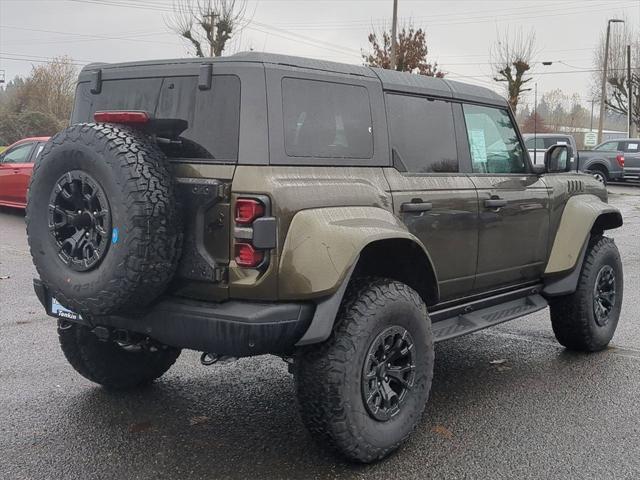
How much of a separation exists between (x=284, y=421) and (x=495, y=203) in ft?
6.18

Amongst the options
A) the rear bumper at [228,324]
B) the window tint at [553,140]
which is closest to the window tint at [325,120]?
the rear bumper at [228,324]

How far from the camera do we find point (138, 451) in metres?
3.56

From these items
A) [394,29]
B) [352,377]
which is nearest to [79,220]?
[352,377]

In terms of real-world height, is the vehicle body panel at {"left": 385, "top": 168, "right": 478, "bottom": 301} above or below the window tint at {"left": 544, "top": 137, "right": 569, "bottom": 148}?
below

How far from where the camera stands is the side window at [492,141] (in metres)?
4.62

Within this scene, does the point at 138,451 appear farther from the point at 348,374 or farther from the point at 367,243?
the point at 367,243

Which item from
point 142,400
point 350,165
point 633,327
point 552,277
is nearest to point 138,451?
point 142,400

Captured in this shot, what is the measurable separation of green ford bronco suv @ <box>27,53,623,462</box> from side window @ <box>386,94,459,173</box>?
0.05 ft

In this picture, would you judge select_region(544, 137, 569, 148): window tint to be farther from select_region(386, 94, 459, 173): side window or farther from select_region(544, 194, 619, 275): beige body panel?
select_region(386, 94, 459, 173): side window

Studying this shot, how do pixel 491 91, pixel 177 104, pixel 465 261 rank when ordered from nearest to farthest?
pixel 177 104
pixel 465 261
pixel 491 91

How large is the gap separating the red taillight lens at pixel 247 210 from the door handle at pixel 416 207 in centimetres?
99

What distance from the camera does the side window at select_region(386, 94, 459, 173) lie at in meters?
3.99

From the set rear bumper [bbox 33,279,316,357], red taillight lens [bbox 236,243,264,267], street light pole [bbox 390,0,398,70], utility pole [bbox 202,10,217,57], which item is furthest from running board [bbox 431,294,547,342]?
utility pole [bbox 202,10,217,57]

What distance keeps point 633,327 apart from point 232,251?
4460mm
